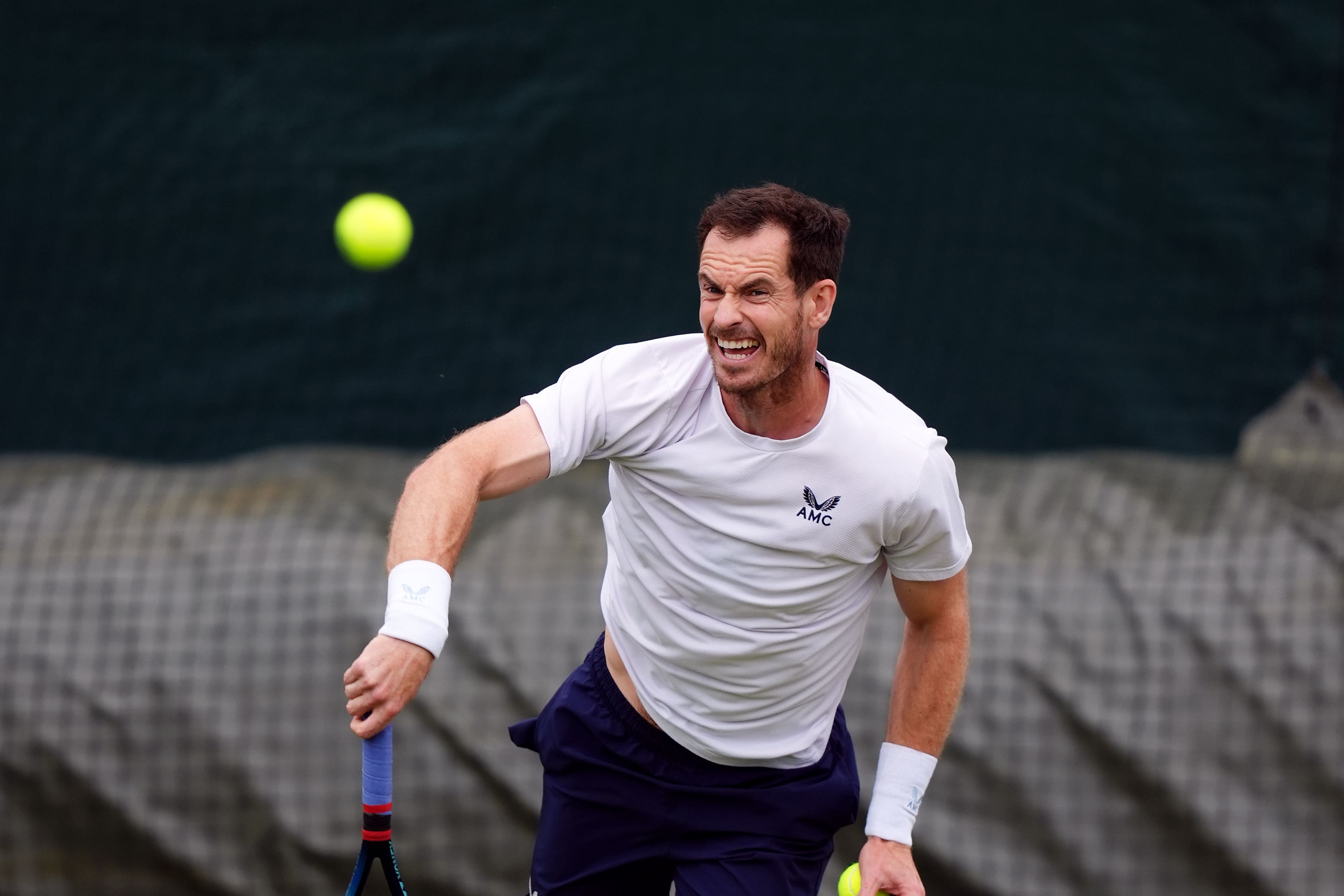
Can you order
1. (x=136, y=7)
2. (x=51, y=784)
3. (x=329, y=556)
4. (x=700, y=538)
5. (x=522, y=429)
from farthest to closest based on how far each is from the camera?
(x=136, y=7)
(x=329, y=556)
(x=51, y=784)
(x=700, y=538)
(x=522, y=429)

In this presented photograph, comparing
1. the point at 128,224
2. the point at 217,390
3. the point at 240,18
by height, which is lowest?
the point at 217,390

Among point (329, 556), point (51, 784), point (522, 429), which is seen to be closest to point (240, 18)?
point (329, 556)

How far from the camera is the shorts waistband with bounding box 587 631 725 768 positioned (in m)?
2.73

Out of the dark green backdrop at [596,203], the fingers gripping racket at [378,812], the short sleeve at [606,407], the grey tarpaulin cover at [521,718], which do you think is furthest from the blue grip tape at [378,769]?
the dark green backdrop at [596,203]

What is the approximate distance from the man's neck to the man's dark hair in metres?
→ 0.15

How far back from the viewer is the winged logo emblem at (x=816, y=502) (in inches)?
99.9

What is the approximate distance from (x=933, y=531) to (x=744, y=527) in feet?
1.08

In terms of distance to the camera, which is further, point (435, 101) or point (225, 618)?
point (435, 101)

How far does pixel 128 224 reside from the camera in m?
5.82

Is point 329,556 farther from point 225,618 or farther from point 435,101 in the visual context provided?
point 435,101

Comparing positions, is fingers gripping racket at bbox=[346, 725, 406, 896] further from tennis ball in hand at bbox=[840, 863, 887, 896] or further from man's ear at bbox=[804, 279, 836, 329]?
man's ear at bbox=[804, 279, 836, 329]

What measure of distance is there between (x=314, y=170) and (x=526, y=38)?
3.26 feet

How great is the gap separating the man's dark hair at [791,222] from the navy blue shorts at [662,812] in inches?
35.9

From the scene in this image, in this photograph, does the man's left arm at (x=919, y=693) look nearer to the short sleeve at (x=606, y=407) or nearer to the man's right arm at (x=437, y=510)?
the short sleeve at (x=606, y=407)
